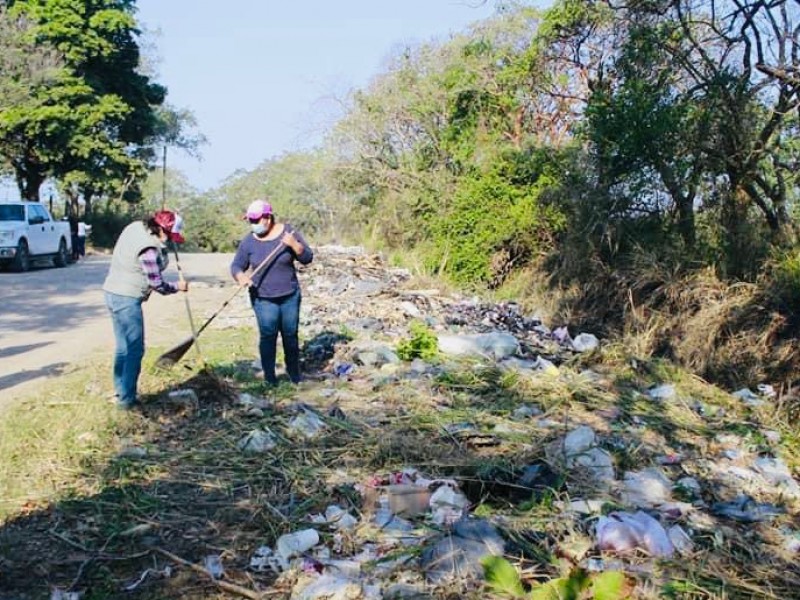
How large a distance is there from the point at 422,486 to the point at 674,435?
2932mm

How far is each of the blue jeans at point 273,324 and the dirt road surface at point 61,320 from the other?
6.57 ft

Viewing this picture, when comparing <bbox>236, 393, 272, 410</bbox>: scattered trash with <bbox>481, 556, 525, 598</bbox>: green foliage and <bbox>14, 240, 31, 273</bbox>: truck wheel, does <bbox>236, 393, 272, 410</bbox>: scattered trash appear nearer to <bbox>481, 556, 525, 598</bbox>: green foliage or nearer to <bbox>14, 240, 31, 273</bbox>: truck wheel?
<bbox>481, 556, 525, 598</bbox>: green foliage

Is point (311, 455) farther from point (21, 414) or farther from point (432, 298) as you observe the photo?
point (432, 298)

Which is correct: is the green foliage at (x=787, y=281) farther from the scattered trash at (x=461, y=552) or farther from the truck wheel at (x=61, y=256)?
the truck wheel at (x=61, y=256)

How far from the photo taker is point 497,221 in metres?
16.7

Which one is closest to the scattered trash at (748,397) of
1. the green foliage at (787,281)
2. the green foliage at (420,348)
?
the green foliage at (787,281)

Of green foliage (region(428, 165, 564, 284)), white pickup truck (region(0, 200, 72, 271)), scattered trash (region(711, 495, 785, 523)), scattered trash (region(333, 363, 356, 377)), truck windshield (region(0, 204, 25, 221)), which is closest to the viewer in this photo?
scattered trash (region(711, 495, 785, 523))

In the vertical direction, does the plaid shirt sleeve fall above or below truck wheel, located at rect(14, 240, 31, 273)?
above

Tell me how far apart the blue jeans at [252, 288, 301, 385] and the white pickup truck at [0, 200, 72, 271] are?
12.2 meters

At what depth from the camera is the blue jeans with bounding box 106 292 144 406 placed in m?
6.09

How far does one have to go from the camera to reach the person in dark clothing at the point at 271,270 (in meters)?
7.02

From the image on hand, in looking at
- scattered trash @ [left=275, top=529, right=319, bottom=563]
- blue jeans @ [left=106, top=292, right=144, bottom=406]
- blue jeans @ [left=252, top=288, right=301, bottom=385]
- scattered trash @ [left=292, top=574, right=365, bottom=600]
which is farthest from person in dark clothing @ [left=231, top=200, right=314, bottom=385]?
scattered trash @ [left=292, top=574, right=365, bottom=600]

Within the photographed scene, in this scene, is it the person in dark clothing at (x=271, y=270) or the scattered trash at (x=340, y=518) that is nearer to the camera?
the scattered trash at (x=340, y=518)

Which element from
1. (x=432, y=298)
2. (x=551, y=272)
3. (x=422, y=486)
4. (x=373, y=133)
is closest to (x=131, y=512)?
(x=422, y=486)
